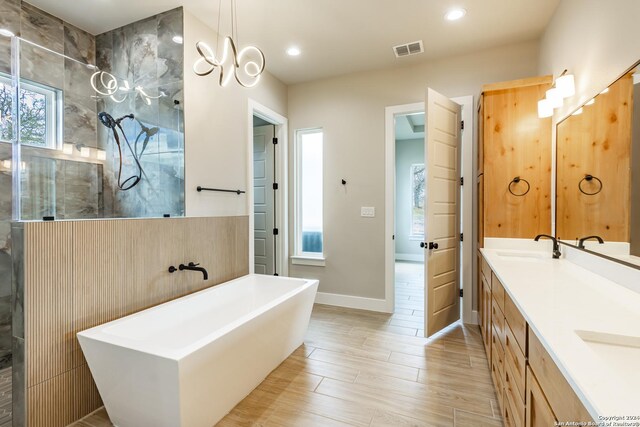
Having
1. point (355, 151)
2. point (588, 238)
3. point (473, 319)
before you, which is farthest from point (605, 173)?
point (355, 151)

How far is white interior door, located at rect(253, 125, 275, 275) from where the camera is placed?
421 cm

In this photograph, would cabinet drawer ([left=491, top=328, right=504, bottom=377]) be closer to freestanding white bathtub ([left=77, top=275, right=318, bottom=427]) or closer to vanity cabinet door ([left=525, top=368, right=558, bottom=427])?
vanity cabinet door ([left=525, top=368, right=558, bottom=427])

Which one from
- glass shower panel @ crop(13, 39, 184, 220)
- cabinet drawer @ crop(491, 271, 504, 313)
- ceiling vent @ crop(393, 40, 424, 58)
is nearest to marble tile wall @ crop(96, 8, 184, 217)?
glass shower panel @ crop(13, 39, 184, 220)

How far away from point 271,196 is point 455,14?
286cm

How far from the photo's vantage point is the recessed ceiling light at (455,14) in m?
2.57

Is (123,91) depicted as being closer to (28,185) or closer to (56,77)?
(56,77)

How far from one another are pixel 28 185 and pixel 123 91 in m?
1.20

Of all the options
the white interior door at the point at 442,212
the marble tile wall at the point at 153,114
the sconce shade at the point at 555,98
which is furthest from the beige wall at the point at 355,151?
the marble tile wall at the point at 153,114

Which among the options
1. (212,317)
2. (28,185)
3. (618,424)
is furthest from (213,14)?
(618,424)

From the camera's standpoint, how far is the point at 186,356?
56.0 inches

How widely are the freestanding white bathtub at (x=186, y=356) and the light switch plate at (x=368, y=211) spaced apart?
1.50 m

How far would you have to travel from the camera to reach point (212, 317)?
2.52m

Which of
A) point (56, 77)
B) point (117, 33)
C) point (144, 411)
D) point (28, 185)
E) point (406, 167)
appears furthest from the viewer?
point (406, 167)

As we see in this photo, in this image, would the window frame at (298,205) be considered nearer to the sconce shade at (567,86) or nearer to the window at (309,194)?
the window at (309,194)
